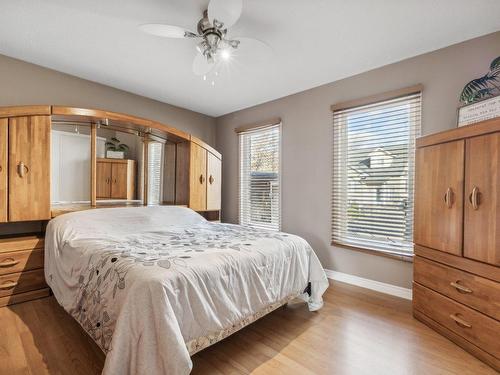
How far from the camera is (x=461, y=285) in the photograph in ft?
5.84

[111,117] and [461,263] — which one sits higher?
[111,117]

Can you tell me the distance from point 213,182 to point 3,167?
2.38 m

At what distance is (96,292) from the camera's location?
1.52 m

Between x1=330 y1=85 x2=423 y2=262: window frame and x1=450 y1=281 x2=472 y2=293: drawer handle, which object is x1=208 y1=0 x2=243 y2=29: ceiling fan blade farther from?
x1=450 y1=281 x2=472 y2=293: drawer handle

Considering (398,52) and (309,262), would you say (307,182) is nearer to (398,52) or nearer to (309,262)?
(309,262)

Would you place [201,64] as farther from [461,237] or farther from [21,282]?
[21,282]

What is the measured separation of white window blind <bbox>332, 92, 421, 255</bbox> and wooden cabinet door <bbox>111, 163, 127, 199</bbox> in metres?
2.59

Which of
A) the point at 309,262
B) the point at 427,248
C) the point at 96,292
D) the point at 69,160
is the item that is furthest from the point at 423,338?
the point at 69,160

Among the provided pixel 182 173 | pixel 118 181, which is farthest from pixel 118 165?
pixel 182 173

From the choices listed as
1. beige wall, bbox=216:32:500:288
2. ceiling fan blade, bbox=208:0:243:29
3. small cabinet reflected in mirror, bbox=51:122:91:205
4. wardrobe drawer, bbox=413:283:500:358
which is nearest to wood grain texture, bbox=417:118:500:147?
beige wall, bbox=216:32:500:288

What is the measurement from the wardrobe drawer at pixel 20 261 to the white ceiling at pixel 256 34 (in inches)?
75.1

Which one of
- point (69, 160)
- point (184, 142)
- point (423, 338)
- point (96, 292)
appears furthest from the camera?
point (184, 142)

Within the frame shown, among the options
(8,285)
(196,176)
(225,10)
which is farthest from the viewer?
(196,176)

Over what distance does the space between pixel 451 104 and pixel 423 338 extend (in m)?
2.00
